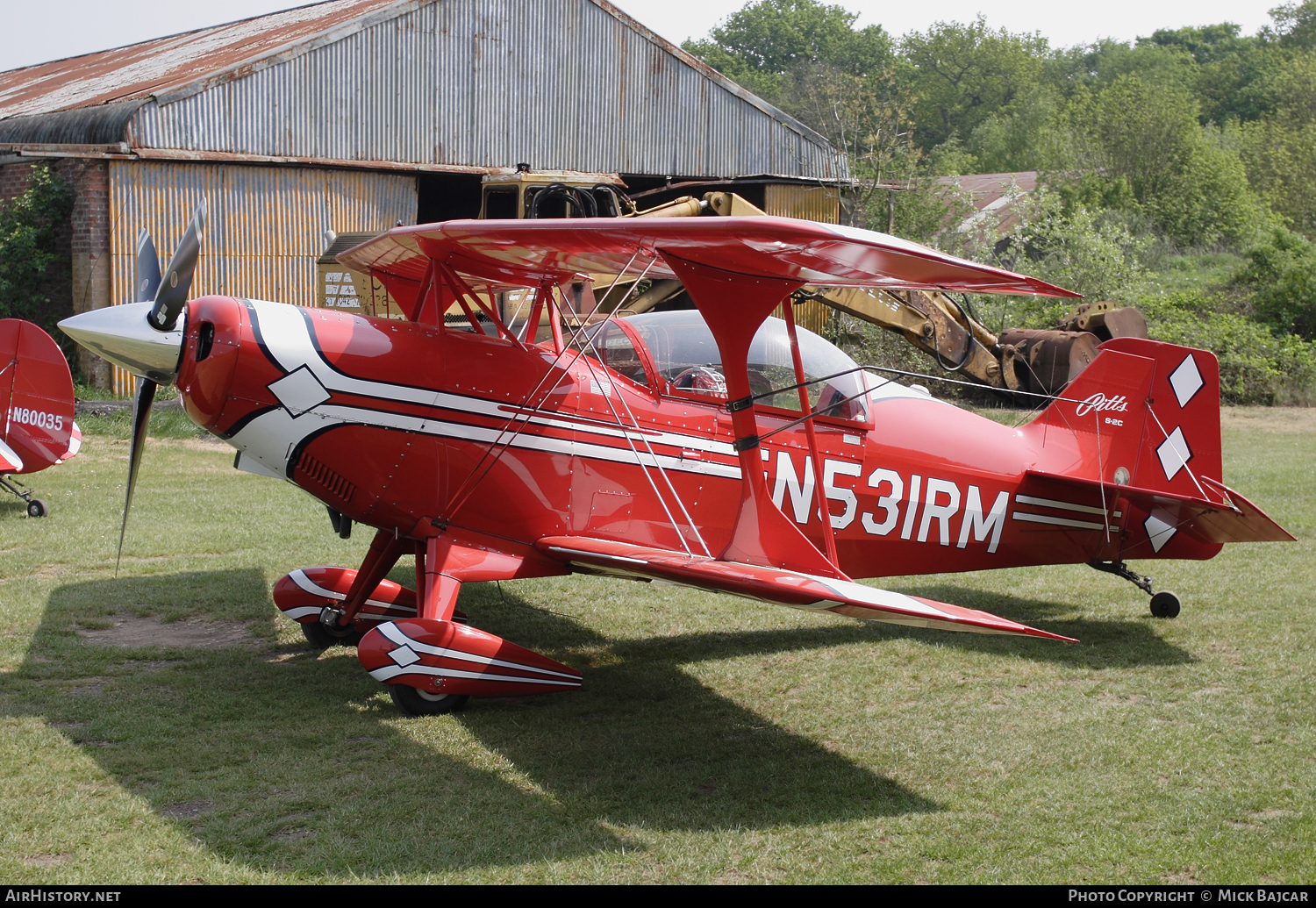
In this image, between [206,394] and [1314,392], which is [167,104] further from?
[1314,392]

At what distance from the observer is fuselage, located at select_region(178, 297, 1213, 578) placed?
5461mm

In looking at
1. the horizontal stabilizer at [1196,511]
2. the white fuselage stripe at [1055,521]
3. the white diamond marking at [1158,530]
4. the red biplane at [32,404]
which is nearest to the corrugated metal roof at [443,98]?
the red biplane at [32,404]

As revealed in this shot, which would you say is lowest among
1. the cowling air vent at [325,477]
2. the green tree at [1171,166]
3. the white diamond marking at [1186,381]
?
the cowling air vent at [325,477]

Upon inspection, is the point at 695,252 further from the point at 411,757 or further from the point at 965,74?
A: the point at 965,74

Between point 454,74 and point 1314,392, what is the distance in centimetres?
1683

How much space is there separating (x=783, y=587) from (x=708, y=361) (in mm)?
2260

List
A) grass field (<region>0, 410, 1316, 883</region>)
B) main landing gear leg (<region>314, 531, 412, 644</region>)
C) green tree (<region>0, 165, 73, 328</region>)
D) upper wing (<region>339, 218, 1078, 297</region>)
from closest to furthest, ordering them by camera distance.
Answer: grass field (<region>0, 410, 1316, 883</region>) → upper wing (<region>339, 218, 1078, 297</region>) → main landing gear leg (<region>314, 531, 412, 644</region>) → green tree (<region>0, 165, 73, 328</region>)

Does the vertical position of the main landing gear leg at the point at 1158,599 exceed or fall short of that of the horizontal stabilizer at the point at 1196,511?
it falls short

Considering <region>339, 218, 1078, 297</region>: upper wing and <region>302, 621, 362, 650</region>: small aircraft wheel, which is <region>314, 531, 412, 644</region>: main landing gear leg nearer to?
<region>302, 621, 362, 650</region>: small aircraft wheel

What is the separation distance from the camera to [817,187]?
2103 cm

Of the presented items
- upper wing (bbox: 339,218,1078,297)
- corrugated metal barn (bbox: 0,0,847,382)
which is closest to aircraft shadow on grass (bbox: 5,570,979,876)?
upper wing (bbox: 339,218,1078,297)

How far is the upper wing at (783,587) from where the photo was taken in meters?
4.19

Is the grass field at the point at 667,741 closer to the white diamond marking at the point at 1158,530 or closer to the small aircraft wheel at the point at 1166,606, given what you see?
the small aircraft wheel at the point at 1166,606

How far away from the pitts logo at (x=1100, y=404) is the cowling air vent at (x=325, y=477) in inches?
190
